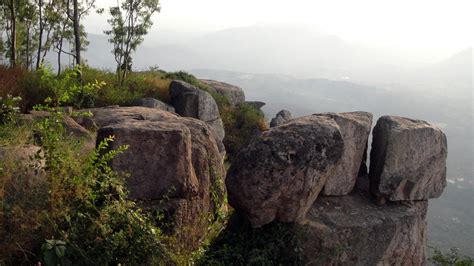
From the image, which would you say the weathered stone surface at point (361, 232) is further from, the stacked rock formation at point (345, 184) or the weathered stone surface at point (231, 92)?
the weathered stone surface at point (231, 92)

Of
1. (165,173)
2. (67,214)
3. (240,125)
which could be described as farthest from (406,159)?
(240,125)

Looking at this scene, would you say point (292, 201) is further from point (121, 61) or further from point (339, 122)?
point (121, 61)

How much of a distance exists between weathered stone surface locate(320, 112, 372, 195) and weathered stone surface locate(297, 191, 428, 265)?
0.29 m

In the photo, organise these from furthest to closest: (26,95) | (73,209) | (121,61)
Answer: (121,61)
(26,95)
(73,209)

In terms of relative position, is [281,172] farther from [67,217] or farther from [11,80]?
[11,80]

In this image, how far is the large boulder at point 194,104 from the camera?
920 inches

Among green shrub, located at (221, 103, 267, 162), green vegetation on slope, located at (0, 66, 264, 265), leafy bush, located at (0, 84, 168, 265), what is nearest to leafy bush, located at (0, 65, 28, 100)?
green vegetation on slope, located at (0, 66, 264, 265)

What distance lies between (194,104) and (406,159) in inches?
575

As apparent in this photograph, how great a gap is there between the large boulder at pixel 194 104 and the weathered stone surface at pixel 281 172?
46.8 ft

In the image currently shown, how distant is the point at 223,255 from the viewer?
818cm

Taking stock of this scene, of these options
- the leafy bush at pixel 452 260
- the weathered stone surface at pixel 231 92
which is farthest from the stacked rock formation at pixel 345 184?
the weathered stone surface at pixel 231 92

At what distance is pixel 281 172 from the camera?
846 cm

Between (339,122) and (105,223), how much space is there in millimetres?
6485

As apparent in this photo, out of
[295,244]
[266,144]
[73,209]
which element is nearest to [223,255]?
[295,244]
